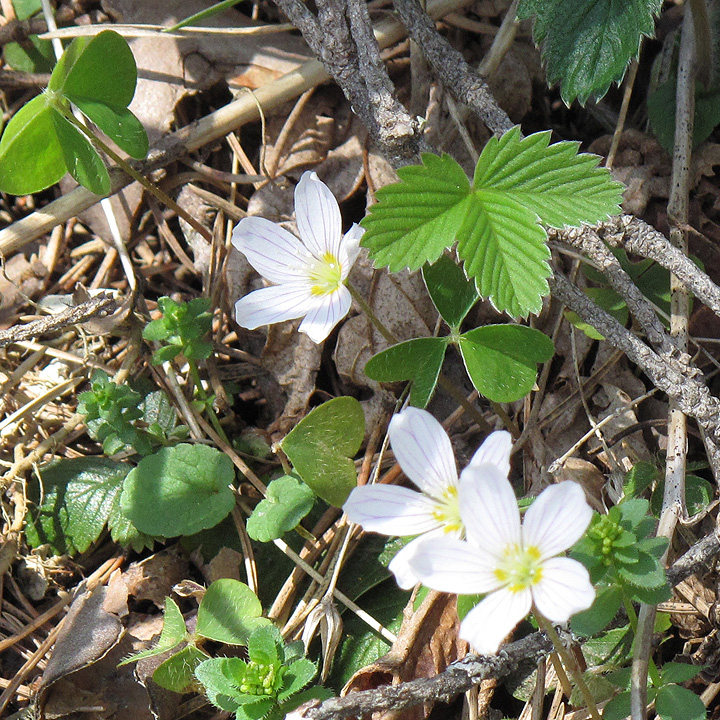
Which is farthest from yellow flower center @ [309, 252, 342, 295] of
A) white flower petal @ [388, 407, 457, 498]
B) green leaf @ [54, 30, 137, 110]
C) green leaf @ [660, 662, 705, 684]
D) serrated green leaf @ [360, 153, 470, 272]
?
green leaf @ [660, 662, 705, 684]

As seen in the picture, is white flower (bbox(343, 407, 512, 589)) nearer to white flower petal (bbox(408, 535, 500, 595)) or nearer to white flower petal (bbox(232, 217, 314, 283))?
white flower petal (bbox(408, 535, 500, 595))

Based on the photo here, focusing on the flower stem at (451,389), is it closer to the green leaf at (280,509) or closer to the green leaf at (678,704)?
the green leaf at (280,509)

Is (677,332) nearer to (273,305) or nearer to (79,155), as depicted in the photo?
(273,305)

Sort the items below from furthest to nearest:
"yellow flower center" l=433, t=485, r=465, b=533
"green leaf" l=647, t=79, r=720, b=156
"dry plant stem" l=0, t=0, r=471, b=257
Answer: "dry plant stem" l=0, t=0, r=471, b=257
"green leaf" l=647, t=79, r=720, b=156
"yellow flower center" l=433, t=485, r=465, b=533

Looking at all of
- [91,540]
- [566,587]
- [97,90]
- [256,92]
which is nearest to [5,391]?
[91,540]

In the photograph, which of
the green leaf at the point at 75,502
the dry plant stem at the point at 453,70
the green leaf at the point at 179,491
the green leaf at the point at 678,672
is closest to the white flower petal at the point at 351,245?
the dry plant stem at the point at 453,70

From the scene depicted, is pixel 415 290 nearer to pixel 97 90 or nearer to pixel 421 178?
pixel 421 178
